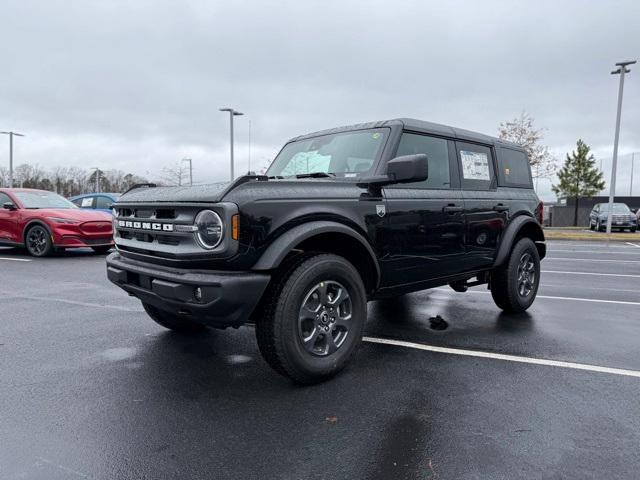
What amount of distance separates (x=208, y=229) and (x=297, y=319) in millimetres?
822

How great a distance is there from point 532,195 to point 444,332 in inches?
90.6

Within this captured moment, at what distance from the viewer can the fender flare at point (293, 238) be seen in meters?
2.88

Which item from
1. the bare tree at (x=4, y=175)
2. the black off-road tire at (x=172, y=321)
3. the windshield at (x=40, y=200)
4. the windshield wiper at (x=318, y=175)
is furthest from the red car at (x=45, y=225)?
the bare tree at (x=4, y=175)

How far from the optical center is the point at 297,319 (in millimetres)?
3002

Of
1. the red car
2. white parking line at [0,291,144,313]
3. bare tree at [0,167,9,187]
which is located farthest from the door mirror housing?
bare tree at [0,167,9,187]

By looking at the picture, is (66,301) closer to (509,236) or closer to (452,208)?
(452,208)

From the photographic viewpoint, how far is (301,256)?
316cm

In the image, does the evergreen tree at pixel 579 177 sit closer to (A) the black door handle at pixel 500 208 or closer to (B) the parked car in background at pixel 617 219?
(B) the parked car in background at pixel 617 219

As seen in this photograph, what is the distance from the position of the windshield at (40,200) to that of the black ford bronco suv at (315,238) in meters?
7.90

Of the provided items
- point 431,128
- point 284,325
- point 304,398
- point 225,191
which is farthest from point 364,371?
point 431,128

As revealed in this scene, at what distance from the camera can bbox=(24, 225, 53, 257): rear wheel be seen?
9703 mm

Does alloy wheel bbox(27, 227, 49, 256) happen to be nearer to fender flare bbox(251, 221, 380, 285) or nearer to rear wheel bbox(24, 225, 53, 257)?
rear wheel bbox(24, 225, 53, 257)

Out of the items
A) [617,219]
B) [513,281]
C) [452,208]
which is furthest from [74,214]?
[617,219]

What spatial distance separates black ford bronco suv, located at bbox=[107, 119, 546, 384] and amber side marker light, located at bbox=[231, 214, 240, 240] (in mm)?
11
